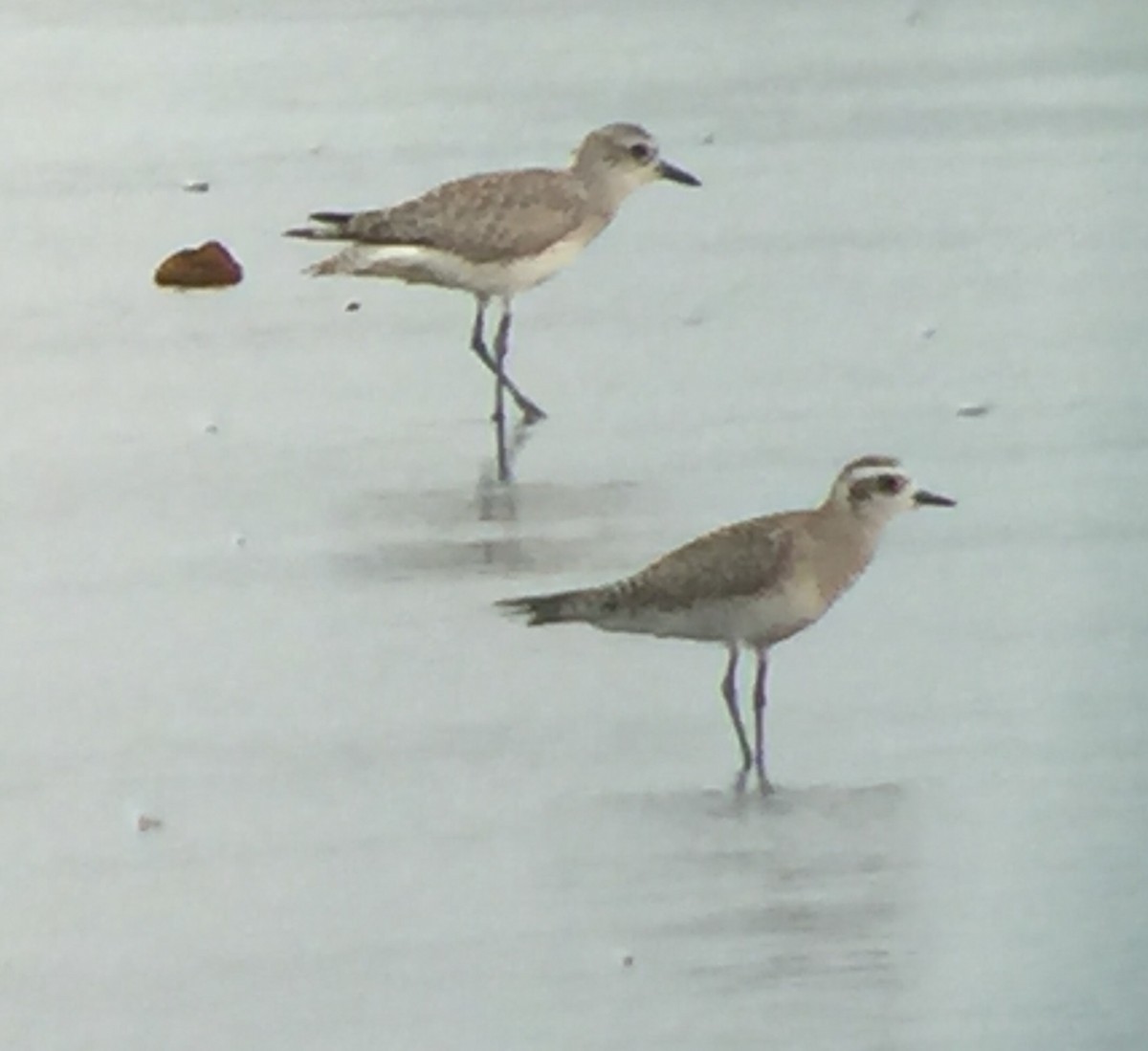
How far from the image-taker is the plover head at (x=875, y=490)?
1.56 metres

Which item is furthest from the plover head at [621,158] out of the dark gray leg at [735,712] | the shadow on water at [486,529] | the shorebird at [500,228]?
the dark gray leg at [735,712]

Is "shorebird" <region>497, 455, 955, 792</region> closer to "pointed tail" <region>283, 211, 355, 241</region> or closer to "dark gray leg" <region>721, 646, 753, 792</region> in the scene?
"dark gray leg" <region>721, 646, 753, 792</region>

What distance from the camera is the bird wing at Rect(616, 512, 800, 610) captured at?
1.52 metres

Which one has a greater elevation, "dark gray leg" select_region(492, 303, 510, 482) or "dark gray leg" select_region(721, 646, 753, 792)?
"dark gray leg" select_region(492, 303, 510, 482)

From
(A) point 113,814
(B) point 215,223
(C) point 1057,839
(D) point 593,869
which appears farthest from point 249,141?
(C) point 1057,839

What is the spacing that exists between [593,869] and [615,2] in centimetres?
66

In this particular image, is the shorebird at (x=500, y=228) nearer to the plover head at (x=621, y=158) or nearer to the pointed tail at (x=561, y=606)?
the plover head at (x=621, y=158)

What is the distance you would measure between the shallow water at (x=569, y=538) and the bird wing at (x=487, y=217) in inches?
0.7

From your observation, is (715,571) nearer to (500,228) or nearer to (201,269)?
(500,228)

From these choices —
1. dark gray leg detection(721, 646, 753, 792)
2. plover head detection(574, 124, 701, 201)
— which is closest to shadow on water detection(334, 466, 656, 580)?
dark gray leg detection(721, 646, 753, 792)

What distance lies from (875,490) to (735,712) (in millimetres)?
206

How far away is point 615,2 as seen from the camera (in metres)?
1.51

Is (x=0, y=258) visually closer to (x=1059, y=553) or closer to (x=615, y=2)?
(x=615, y=2)

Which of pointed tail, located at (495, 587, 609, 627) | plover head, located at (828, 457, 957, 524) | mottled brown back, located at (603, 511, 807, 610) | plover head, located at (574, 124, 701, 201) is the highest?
plover head, located at (574, 124, 701, 201)
